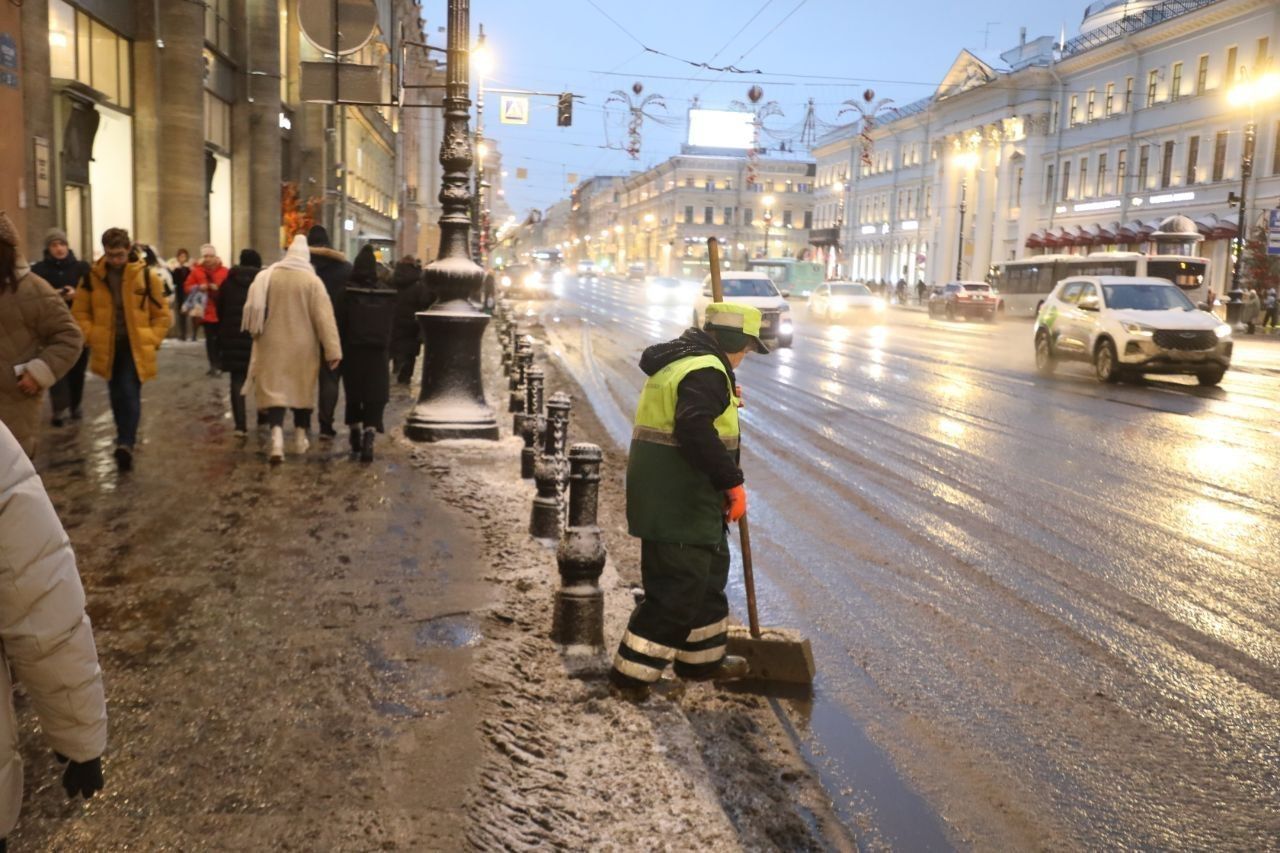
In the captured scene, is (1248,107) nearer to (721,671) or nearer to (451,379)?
(451,379)

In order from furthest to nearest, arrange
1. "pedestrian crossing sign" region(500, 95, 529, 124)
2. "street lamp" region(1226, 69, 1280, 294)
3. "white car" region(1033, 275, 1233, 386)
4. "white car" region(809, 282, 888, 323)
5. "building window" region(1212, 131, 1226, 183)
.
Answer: "building window" region(1212, 131, 1226, 183)
"white car" region(809, 282, 888, 323)
"street lamp" region(1226, 69, 1280, 294)
"pedestrian crossing sign" region(500, 95, 529, 124)
"white car" region(1033, 275, 1233, 386)

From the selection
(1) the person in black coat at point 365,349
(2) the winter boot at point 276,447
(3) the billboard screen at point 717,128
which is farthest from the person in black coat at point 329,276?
(3) the billboard screen at point 717,128

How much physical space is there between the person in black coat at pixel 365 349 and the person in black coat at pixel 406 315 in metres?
5.70

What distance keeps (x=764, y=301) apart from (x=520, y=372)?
48.9ft

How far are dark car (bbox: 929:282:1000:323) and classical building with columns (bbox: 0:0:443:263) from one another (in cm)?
2654

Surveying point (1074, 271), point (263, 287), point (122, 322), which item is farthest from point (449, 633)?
point (1074, 271)

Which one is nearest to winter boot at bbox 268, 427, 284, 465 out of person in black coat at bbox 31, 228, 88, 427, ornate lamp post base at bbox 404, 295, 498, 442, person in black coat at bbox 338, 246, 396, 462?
person in black coat at bbox 338, 246, 396, 462

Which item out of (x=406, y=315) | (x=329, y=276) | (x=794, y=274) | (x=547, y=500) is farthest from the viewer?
(x=794, y=274)

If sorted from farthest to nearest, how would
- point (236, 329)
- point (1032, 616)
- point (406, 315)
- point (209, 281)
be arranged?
point (209, 281), point (406, 315), point (236, 329), point (1032, 616)

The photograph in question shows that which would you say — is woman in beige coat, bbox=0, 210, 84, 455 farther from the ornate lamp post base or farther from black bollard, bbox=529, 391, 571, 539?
the ornate lamp post base

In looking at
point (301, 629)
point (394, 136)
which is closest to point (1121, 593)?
point (301, 629)

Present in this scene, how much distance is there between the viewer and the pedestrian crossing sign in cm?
3238

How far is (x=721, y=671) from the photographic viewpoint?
480 centimetres

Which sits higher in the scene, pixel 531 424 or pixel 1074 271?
pixel 1074 271
